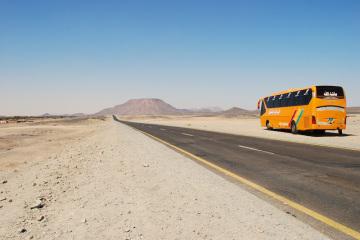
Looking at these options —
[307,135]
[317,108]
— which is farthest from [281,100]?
[317,108]

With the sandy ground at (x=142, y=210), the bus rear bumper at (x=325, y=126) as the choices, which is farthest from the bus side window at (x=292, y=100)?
the sandy ground at (x=142, y=210)

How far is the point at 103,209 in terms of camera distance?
5660 mm

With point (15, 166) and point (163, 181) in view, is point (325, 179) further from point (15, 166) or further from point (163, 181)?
point (15, 166)

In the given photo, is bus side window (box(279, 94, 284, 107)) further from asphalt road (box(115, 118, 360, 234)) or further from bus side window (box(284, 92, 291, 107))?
asphalt road (box(115, 118, 360, 234))

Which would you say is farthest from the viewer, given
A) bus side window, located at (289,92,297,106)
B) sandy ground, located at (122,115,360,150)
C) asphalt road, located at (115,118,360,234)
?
bus side window, located at (289,92,297,106)

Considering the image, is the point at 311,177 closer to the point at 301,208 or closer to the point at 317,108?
the point at 301,208

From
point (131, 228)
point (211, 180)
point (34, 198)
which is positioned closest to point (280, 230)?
point (131, 228)

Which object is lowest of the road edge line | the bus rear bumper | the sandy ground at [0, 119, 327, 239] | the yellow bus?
the road edge line

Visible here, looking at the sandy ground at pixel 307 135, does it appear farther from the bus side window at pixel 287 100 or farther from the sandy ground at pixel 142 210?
the sandy ground at pixel 142 210

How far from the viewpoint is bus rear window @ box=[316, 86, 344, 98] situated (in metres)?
23.1

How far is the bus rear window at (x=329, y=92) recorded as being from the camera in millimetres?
23109

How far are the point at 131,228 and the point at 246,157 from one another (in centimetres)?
843

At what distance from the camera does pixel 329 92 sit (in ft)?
76.7

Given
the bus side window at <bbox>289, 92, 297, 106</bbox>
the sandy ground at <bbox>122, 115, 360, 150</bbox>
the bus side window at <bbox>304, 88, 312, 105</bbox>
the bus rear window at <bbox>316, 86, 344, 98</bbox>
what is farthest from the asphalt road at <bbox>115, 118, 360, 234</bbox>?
the bus side window at <bbox>289, 92, 297, 106</bbox>
